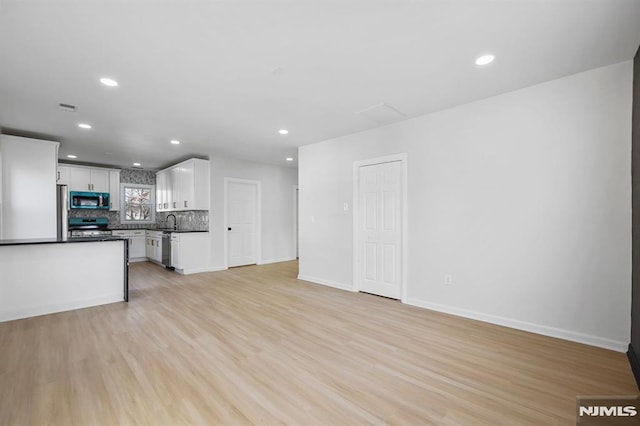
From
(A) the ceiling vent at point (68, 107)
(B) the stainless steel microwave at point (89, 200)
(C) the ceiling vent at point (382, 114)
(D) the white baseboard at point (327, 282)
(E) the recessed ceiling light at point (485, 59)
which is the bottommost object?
(D) the white baseboard at point (327, 282)

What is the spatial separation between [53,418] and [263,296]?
2.78 metres

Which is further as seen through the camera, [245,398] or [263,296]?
[263,296]

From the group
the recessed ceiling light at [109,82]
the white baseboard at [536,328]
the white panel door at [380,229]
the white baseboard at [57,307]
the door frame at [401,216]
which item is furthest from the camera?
the white panel door at [380,229]

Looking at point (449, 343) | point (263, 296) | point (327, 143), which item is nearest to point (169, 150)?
point (327, 143)

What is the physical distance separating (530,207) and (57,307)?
5.85m

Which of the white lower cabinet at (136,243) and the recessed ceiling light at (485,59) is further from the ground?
the recessed ceiling light at (485,59)

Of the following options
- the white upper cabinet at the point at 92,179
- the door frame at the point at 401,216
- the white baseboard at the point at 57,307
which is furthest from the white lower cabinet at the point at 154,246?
the door frame at the point at 401,216

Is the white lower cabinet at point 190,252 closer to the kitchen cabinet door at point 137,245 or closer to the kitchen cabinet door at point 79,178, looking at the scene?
the kitchen cabinet door at point 137,245

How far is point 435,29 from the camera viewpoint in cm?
211

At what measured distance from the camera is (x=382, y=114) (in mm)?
3844

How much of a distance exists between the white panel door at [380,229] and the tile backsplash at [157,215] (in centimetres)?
381

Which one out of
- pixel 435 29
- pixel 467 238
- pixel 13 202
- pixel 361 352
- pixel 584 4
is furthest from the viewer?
pixel 13 202

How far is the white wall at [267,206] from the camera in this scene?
6551 millimetres

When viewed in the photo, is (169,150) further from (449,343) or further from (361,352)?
(449,343)
